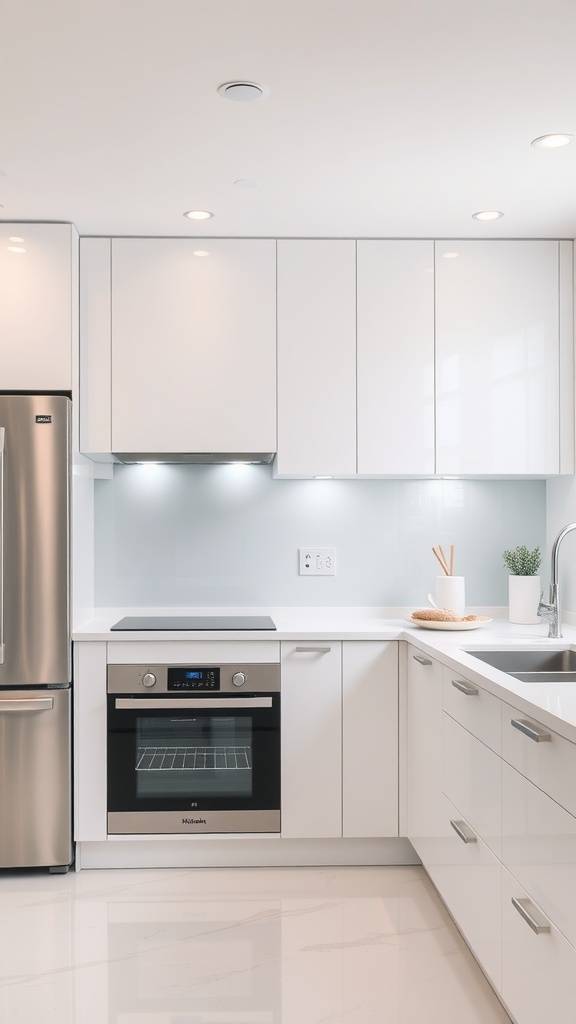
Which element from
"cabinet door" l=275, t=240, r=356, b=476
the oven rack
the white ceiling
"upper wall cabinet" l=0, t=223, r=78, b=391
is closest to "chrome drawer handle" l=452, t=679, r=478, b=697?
the oven rack

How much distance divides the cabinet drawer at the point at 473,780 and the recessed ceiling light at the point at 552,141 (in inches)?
68.1

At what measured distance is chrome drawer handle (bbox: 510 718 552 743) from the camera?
176 cm

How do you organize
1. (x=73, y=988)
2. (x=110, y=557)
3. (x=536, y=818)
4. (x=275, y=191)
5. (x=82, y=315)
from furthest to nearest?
(x=110, y=557), (x=82, y=315), (x=275, y=191), (x=73, y=988), (x=536, y=818)

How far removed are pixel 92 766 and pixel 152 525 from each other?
104 cm

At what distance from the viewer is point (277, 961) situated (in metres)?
2.52

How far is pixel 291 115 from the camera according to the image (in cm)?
236

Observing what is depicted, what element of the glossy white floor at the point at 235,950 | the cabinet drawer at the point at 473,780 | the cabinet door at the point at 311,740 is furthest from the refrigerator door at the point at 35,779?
the cabinet drawer at the point at 473,780

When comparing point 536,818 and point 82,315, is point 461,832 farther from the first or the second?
point 82,315

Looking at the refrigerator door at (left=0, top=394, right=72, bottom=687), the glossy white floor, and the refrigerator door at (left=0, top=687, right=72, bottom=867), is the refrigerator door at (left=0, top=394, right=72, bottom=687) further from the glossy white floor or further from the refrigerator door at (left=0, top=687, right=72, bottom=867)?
the glossy white floor

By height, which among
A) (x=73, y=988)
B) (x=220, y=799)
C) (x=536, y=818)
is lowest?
(x=73, y=988)

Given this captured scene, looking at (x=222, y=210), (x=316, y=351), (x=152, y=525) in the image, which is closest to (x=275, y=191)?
(x=222, y=210)

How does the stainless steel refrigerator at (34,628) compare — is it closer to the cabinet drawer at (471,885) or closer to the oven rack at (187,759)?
the oven rack at (187,759)

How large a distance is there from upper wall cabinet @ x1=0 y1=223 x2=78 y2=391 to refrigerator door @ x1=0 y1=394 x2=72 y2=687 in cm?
13

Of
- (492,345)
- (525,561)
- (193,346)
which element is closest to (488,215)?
(492,345)
